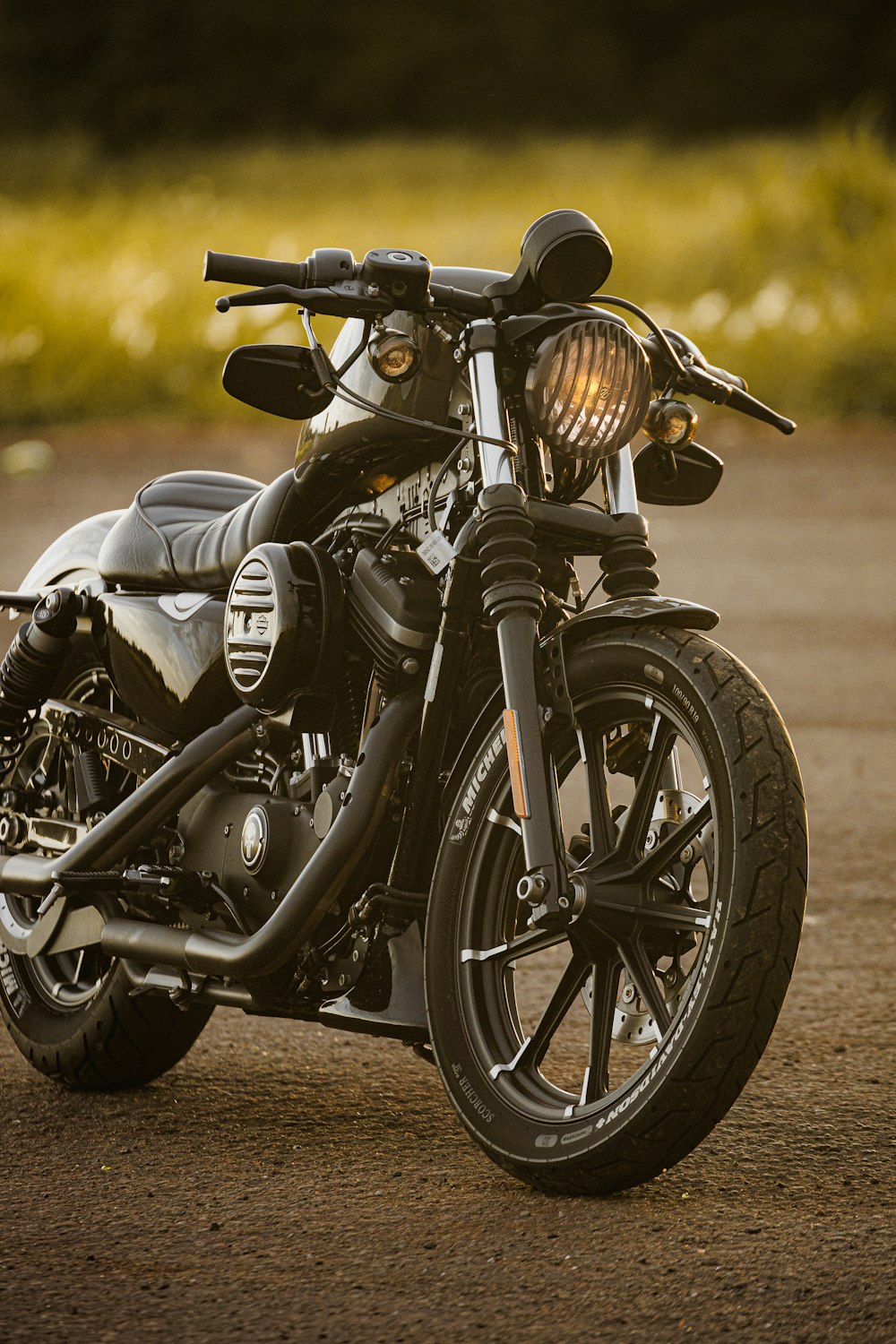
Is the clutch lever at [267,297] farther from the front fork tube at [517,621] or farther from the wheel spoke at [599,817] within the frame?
the wheel spoke at [599,817]

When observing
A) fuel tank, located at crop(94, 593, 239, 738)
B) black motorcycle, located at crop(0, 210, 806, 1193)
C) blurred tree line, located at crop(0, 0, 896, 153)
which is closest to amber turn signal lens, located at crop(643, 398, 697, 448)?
black motorcycle, located at crop(0, 210, 806, 1193)

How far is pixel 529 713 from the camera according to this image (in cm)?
337

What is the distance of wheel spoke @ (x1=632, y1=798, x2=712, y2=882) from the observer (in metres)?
3.25

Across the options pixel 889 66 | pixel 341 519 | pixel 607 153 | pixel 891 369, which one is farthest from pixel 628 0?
pixel 341 519

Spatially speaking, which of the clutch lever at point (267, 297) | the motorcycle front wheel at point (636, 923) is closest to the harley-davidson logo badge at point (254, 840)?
the motorcycle front wheel at point (636, 923)

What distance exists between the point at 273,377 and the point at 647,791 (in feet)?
3.51

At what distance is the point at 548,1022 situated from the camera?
3467 mm

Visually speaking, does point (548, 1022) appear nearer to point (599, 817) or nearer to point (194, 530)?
point (599, 817)

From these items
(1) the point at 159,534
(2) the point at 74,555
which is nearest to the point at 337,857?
(1) the point at 159,534

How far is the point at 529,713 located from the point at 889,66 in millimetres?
42067

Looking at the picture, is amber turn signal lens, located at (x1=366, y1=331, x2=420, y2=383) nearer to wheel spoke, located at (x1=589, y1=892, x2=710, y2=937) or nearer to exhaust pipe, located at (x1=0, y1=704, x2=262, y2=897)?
exhaust pipe, located at (x1=0, y1=704, x2=262, y2=897)

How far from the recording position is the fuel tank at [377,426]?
3738 millimetres

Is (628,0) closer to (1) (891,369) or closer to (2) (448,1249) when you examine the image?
(1) (891,369)

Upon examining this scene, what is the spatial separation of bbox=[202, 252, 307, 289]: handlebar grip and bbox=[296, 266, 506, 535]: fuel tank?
0.79 ft
